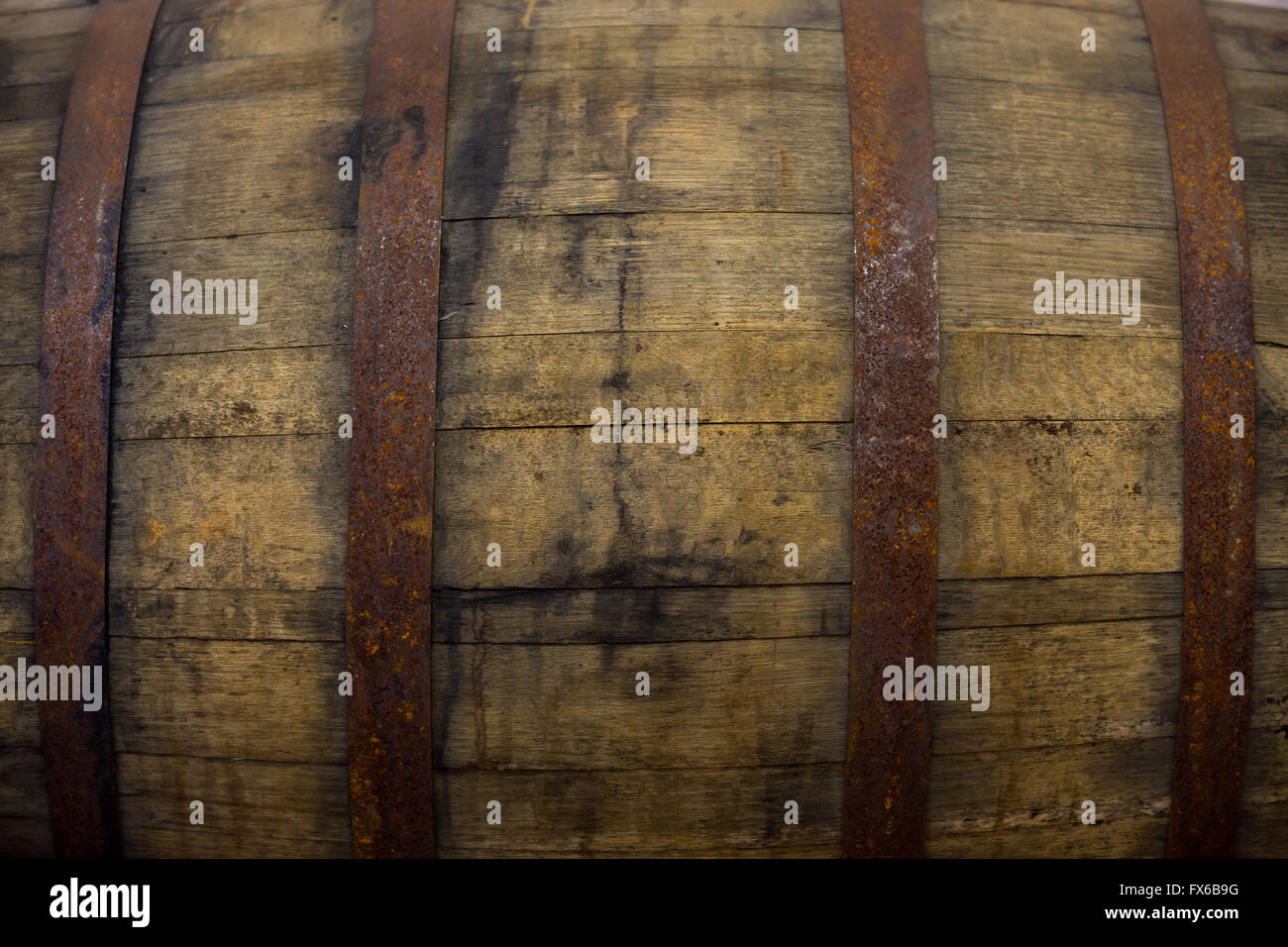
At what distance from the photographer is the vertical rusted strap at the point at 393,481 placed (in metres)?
2.04

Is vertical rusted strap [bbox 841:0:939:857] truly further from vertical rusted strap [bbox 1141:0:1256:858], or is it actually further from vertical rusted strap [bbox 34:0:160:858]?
vertical rusted strap [bbox 34:0:160:858]

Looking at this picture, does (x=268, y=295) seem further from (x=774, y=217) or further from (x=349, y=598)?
(x=774, y=217)

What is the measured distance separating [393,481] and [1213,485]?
215 cm

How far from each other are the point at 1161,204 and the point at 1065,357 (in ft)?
1.82

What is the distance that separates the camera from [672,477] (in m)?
2.06

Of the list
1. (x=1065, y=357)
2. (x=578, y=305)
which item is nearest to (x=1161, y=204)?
(x=1065, y=357)

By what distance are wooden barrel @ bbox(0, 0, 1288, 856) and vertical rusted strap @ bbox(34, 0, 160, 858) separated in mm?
53

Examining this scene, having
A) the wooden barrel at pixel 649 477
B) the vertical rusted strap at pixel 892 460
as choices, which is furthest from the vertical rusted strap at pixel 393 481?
the vertical rusted strap at pixel 892 460

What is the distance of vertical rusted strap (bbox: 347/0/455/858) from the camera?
2045mm

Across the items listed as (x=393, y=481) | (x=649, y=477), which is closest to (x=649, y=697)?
(x=649, y=477)

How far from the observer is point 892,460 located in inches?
80.0

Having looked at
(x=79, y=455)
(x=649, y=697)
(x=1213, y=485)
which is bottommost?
(x=649, y=697)

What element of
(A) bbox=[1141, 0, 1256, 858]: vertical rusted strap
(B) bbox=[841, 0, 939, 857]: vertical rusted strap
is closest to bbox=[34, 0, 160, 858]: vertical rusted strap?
(B) bbox=[841, 0, 939, 857]: vertical rusted strap

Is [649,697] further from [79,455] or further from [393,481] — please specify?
[79,455]
